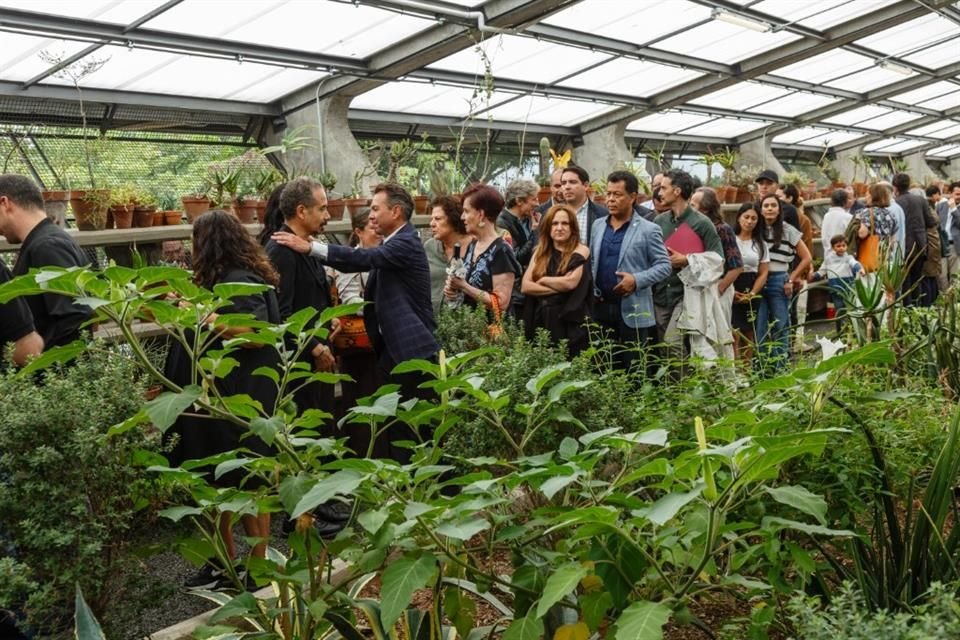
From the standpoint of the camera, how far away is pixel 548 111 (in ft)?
44.5

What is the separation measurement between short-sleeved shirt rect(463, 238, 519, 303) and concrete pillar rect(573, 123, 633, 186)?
9.64 metres

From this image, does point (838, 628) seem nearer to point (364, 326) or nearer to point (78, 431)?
point (78, 431)

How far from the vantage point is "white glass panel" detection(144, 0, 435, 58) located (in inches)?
318

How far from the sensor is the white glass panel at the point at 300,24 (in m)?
8.08

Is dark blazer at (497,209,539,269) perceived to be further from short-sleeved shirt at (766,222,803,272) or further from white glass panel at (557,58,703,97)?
white glass panel at (557,58,703,97)

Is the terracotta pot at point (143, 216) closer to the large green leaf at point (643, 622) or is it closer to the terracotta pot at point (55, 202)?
the terracotta pot at point (55, 202)

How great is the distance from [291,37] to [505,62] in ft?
10.3

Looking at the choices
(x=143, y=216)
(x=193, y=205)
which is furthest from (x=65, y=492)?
(x=193, y=205)

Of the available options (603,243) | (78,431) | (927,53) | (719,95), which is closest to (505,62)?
(719,95)

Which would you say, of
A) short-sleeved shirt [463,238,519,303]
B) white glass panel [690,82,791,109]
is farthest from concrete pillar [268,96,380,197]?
white glass panel [690,82,791,109]

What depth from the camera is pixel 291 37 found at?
8.96 meters

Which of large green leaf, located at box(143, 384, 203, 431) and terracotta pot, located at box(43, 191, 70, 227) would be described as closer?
large green leaf, located at box(143, 384, 203, 431)

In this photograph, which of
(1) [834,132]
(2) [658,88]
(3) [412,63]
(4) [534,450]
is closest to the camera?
(4) [534,450]

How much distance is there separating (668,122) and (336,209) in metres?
10.3
